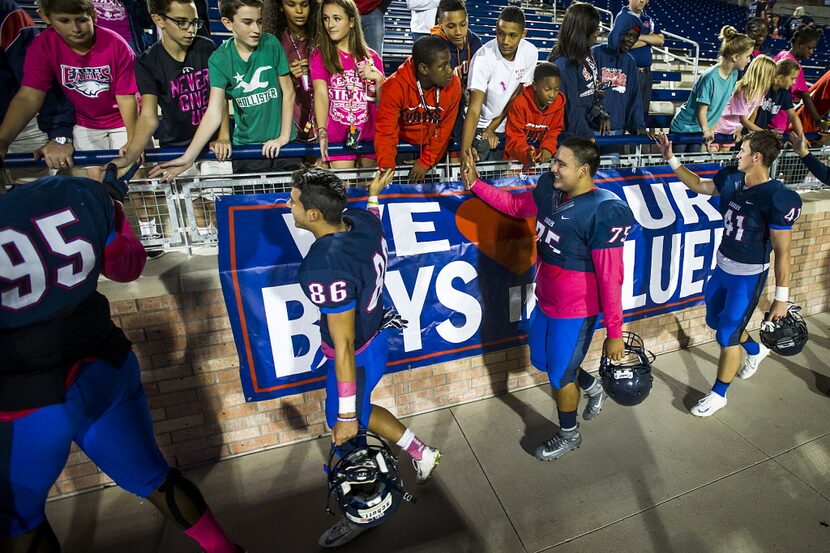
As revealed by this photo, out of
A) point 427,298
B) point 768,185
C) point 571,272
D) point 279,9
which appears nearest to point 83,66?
point 279,9

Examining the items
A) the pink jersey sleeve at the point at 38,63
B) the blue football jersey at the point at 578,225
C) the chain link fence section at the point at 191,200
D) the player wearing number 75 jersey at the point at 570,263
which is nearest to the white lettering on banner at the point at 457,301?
the player wearing number 75 jersey at the point at 570,263

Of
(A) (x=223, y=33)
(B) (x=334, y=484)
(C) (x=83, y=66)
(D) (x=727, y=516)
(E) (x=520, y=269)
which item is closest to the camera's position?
(B) (x=334, y=484)

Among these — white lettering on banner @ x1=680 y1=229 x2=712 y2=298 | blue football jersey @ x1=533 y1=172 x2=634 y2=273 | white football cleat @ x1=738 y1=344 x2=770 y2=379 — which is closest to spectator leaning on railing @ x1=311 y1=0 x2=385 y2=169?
blue football jersey @ x1=533 y1=172 x2=634 y2=273

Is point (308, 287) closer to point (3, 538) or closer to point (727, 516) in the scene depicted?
point (3, 538)

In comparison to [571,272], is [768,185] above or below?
above

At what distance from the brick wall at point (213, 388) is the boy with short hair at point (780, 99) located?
464cm

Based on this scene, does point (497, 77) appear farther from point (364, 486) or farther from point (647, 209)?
point (364, 486)

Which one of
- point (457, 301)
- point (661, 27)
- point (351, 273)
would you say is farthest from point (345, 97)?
point (661, 27)

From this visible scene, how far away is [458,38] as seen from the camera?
3938 millimetres

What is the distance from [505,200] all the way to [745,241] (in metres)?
1.79

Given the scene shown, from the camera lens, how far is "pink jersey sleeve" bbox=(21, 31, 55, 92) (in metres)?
2.95

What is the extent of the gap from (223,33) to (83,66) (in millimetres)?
4960

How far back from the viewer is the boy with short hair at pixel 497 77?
11.6ft

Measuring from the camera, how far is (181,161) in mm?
2795
